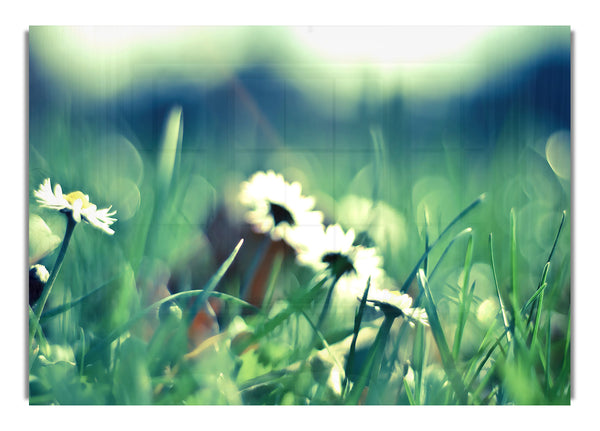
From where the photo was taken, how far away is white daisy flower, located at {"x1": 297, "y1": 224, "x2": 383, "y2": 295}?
163 centimetres

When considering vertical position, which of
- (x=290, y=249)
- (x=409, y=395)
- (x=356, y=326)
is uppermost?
(x=290, y=249)

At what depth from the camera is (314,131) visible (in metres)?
1.64

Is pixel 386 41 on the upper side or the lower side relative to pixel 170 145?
upper

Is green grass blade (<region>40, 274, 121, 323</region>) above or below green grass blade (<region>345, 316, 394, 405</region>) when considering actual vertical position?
above

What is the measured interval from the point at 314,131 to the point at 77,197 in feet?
2.47

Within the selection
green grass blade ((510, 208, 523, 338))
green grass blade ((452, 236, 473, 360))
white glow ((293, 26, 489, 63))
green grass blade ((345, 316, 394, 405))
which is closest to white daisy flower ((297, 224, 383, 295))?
green grass blade ((345, 316, 394, 405))

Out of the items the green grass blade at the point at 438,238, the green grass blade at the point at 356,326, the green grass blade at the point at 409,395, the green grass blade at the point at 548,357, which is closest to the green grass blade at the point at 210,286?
the green grass blade at the point at 356,326

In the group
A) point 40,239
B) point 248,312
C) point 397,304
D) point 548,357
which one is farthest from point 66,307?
point 548,357

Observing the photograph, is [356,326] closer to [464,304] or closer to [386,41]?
[464,304]

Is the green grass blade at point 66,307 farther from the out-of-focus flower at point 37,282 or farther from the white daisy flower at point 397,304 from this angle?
the white daisy flower at point 397,304

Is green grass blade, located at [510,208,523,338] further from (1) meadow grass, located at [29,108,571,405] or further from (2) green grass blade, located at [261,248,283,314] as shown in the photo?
(2) green grass blade, located at [261,248,283,314]

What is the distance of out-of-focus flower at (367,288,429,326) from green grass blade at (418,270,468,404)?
23mm

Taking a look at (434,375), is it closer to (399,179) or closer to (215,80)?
(399,179)

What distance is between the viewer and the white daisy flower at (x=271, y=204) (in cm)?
163
